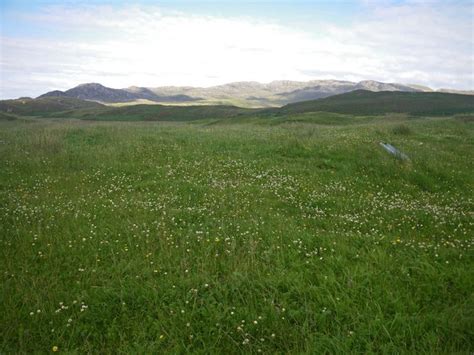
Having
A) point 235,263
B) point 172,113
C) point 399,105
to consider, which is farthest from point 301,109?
point 235,263

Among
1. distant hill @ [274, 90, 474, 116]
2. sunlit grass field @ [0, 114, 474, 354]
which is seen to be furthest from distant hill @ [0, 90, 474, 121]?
sunlit grass field @ [0, 114, 474, 354]

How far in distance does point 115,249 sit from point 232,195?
15.1ft

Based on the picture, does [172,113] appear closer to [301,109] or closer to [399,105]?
[301,109]

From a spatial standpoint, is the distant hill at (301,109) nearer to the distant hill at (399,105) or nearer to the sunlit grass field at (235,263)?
the distant hill at (399,105)

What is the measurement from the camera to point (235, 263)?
6.41m

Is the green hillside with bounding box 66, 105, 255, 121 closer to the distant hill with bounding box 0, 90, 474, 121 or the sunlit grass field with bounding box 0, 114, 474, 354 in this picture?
the distant hill with bounding box 0, 90, 474, 121

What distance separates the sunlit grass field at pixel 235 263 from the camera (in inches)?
189

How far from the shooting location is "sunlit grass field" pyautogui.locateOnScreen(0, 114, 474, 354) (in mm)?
4797

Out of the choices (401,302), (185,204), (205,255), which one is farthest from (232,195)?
(401,302)

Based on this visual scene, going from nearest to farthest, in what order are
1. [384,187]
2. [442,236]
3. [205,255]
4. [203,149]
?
[205,255]
[442,236]
[384,187]
[203,149]

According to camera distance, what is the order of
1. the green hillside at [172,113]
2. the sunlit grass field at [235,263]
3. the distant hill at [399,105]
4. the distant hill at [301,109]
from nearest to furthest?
1. the sunlit grass field at [235,263]
2. the distant hill at [399,105]
3. the distant hill at [301,109]
4. the green hillside at [172,113]

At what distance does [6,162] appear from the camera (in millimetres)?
14703

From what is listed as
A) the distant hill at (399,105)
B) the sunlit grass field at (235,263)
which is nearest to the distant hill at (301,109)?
the distant hill at (399,105)

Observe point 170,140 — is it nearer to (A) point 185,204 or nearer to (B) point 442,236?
(A) point 185,204
